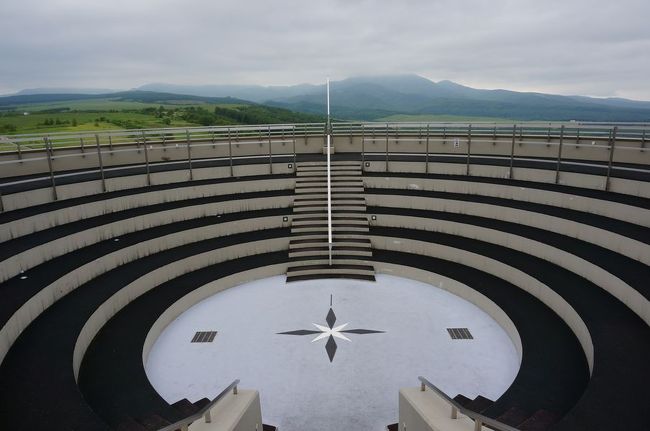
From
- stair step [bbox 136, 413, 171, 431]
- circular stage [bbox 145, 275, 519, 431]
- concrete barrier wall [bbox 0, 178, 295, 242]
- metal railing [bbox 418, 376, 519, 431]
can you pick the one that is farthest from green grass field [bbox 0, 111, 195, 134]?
metal railing [bbox 418, 376, 519, 431]

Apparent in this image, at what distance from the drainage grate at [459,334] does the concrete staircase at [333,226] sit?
367cm

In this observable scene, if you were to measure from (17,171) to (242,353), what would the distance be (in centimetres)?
1233

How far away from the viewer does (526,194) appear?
14375 mm

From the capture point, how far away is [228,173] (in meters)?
17.3

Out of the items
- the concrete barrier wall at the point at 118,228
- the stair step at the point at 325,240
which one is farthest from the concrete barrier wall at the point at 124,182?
the stair step at the point at 325,240

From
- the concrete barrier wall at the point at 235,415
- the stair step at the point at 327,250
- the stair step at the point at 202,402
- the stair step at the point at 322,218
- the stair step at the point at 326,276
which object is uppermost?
the stair step at the point at 322,218

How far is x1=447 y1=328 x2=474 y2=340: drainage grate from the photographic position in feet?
33.3

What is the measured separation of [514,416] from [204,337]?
24.1ft

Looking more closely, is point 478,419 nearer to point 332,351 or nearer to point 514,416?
point 514,416

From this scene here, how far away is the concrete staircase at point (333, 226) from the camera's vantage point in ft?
46.2

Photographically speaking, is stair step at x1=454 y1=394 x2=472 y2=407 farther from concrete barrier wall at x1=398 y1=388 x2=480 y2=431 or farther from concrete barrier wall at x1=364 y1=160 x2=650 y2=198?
concrete barrier wall at x1=364 y1=160 x2=650 y2=198

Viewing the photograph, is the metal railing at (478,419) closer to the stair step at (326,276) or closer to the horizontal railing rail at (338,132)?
the stair step at (326,276)

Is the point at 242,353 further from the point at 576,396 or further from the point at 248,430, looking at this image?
the point at 576,396

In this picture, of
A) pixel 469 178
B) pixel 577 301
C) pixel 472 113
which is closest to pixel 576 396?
pixel 577 301
